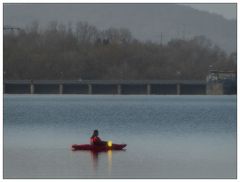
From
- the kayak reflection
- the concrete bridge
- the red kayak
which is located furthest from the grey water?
the concrete bridge

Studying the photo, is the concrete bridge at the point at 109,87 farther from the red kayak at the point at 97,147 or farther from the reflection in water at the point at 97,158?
the reflection in water at the point at 97,158

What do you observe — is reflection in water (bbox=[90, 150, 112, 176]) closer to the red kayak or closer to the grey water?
the grey water

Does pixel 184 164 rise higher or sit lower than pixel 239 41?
lower

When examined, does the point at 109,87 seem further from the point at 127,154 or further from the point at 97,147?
the point at 127,154

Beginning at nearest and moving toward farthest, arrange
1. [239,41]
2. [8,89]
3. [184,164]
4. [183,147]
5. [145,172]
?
[239,41] → [145,172] → [184,164] → [183,147] → [8,89]

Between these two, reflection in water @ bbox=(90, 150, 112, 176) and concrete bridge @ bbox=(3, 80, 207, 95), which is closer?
reflection in water @ bbox=(90, 150, 112, 176)

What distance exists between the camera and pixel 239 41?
25500 mm

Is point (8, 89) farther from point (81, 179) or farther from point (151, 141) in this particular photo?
point (81, 179)

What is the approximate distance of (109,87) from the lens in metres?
184

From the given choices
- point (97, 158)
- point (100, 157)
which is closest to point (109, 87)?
point (100, 157)

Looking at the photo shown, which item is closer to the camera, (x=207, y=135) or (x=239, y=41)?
(x=239, y=41)

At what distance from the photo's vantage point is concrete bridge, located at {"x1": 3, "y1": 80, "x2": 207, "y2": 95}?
17950 centimetres

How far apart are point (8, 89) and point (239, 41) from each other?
Result: 504 ft

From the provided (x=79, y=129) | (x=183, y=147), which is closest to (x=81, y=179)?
(x=183, y=147)
